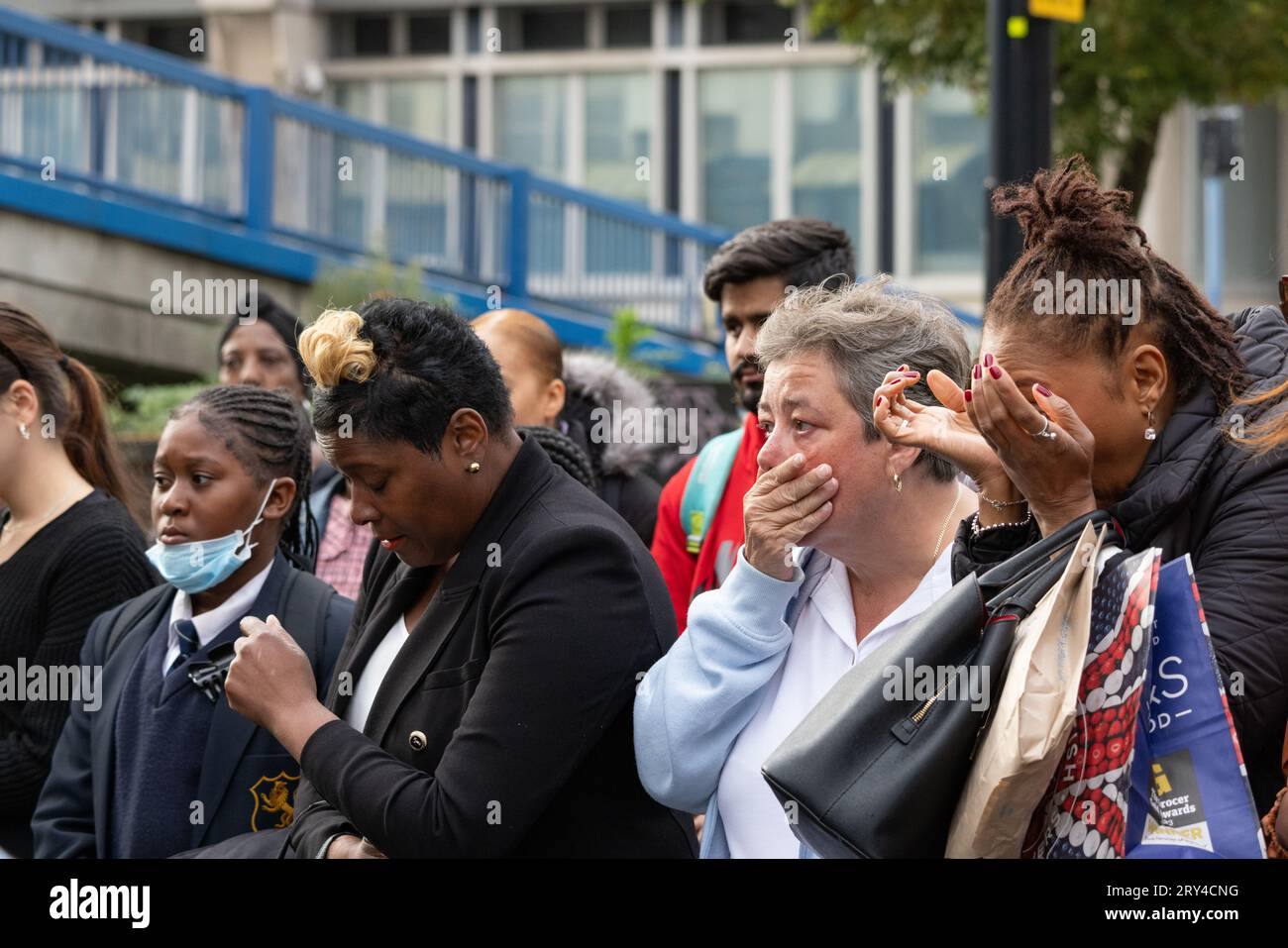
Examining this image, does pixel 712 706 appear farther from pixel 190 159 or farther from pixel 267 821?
pixel 190 159

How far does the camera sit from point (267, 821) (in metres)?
3.63

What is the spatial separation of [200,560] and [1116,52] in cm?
852

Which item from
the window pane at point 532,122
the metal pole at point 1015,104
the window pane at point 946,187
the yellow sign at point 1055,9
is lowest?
the metal pole at point 1015,104

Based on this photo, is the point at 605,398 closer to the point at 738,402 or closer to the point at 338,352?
the point at 738,402

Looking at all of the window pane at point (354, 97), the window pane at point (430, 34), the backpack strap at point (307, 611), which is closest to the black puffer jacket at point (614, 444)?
the backpack strap at point (307, 611)

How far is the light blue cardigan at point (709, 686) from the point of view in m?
2.90

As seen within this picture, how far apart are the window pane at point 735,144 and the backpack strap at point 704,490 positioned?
14.7 meters

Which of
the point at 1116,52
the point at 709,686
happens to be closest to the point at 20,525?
the point at 709,686

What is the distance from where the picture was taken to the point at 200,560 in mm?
3898

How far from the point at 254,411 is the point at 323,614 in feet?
2.01

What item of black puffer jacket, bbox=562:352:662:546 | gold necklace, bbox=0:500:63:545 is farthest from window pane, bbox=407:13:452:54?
gold necklace, bbox=0:500:63:545

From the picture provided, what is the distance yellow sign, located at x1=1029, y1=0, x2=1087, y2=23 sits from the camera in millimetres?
5695

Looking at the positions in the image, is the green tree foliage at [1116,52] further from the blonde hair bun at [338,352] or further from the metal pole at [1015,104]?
the blonde hair bun at [338,352]

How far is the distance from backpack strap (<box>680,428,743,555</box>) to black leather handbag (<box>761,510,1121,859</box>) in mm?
1816
